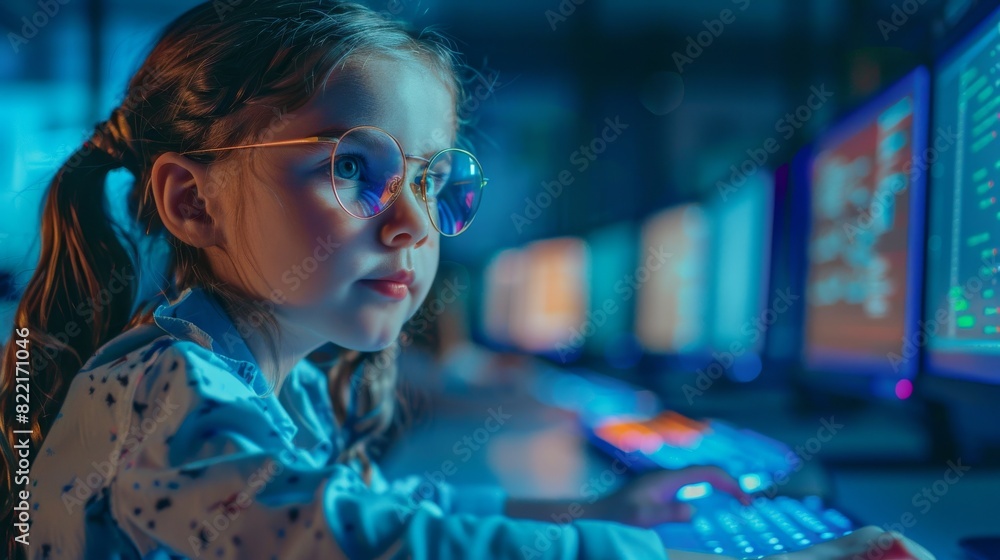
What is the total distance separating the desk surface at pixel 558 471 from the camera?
0.58 m

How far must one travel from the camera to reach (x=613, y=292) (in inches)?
65.2

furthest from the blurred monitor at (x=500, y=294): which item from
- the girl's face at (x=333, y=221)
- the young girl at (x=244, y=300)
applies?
the girl's face at (x=333, y=221)

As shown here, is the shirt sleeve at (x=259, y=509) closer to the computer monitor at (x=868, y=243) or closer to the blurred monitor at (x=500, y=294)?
the computer monitor at (x=868, y=243)

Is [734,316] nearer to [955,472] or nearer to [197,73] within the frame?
[955,472]

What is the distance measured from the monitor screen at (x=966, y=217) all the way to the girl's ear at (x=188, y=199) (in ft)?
2.09

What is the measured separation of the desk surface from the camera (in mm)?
576

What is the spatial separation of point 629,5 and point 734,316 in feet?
2.10

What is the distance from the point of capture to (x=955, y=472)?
71 centimetres

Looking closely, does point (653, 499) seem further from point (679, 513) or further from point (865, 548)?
point (865, 548)

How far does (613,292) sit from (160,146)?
1.25 m

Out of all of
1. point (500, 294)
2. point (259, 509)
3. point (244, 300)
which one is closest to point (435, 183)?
point (244, 300)

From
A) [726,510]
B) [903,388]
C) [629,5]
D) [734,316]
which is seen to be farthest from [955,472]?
[629,5]

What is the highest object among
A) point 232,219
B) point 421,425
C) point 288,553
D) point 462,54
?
point 462,54

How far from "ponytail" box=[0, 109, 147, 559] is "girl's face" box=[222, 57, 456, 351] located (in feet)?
0.46
